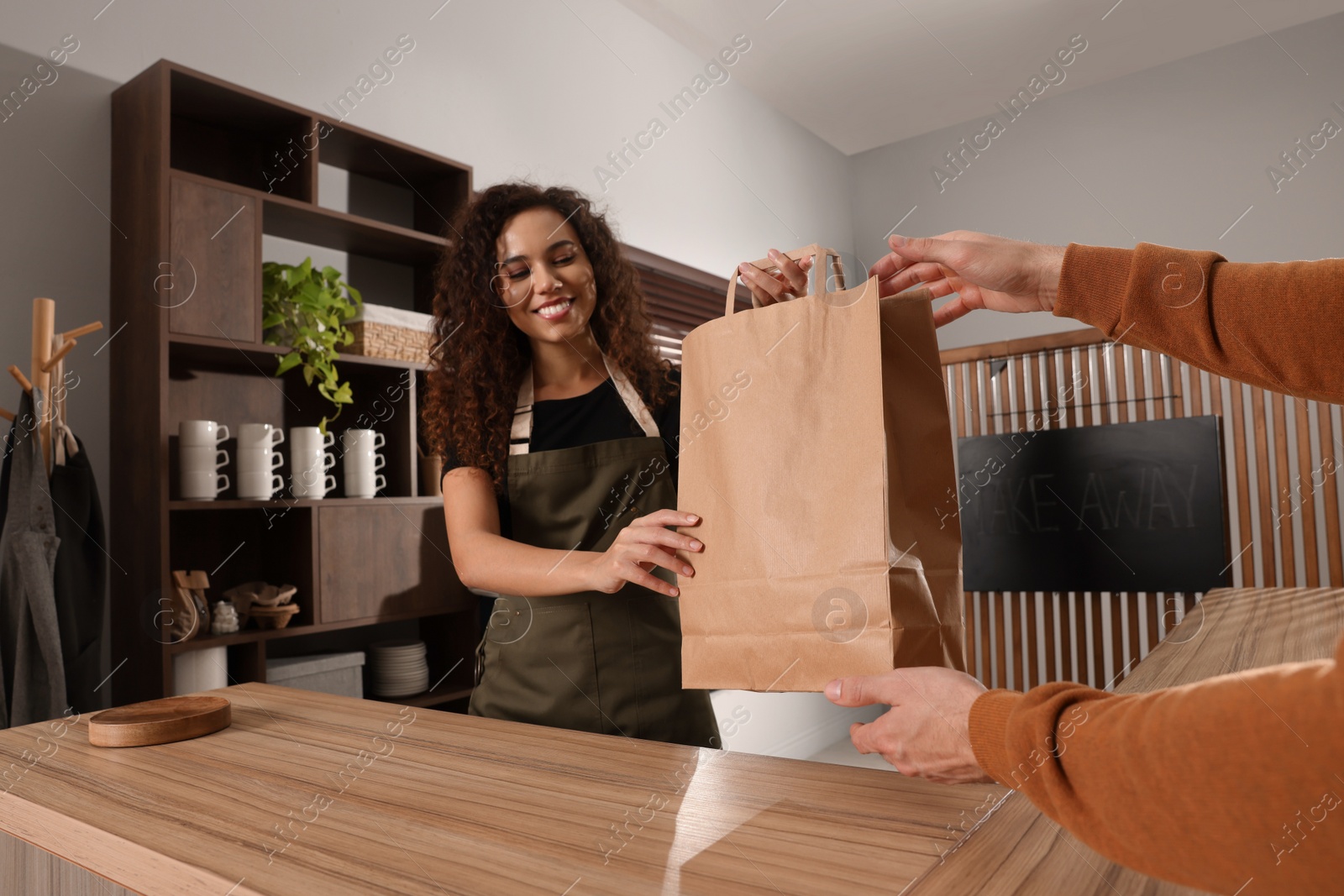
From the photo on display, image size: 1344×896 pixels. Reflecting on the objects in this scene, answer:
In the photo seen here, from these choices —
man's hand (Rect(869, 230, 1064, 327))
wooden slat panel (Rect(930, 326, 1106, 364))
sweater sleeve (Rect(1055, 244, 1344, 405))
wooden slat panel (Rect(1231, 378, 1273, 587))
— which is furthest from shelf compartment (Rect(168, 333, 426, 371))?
wooden slat panel (Rect(1231, 378, 1273, 587))

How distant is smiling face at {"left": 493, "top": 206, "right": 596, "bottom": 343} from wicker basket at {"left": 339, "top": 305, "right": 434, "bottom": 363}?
0.88m

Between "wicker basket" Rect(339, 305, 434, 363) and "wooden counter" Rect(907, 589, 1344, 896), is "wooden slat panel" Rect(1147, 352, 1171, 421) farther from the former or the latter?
"wicker basket" Rect(339, 305, 434, 363)

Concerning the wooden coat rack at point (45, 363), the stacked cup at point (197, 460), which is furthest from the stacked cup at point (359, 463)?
the wooden coat rack at point (45, 363)

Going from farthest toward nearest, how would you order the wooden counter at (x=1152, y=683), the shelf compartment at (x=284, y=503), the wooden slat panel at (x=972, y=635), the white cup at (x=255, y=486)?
the wooden slat panel at (x=972, y=635), the white cup at (x=255, y=486), the shelf compartment at (x=284, y=503), the wooden counter at (x=1152, y=683)

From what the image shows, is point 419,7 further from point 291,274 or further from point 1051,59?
point 1051,59

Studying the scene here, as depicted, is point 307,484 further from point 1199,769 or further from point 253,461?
point 1199,769

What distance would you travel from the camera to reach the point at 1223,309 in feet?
3.09

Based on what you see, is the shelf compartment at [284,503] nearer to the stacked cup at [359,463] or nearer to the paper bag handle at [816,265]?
the stacked cup at [359,463]

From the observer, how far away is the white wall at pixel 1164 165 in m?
3.90

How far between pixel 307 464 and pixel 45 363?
23.9 inches

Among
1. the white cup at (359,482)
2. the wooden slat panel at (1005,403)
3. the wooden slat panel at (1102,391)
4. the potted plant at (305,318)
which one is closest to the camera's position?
the potted plant at (305,318)

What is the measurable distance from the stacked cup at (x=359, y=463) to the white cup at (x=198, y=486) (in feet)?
1.21

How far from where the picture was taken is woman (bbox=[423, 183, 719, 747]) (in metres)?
1.45

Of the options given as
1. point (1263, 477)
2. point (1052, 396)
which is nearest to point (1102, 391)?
point (1052, 396)
